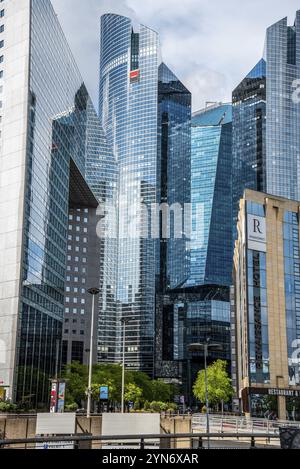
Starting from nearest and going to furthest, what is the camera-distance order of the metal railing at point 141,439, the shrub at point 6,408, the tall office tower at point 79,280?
the metal railing at point 141,439 < the shrub at point 6,408 < the tall office tower at point 79,280

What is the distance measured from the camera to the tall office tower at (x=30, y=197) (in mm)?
86312

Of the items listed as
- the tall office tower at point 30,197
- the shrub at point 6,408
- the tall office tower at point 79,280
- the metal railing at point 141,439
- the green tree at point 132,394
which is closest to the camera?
the metal railing at point 141,439

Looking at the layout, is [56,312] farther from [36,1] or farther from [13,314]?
[36,1]

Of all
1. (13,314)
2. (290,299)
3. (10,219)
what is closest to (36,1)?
(10,219)

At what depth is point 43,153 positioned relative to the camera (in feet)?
321

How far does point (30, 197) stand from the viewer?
9125 cm

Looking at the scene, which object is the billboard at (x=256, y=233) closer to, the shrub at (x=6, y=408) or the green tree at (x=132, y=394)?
the green tree at (x=132, y=394)

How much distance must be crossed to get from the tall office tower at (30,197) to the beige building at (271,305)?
108ft

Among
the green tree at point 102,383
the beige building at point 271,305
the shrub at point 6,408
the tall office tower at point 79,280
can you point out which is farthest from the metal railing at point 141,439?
the tall office tower at point 79,280

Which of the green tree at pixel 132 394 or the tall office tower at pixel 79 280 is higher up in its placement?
the tall office tower at pixel 79 280

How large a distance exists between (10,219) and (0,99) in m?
19.6

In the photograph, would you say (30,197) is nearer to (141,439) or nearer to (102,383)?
(102,383)

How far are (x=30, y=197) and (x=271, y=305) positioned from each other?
42.3 m

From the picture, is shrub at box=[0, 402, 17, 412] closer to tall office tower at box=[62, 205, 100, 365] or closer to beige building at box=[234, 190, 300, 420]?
beige building at box=[234, 190, 300, 420]
